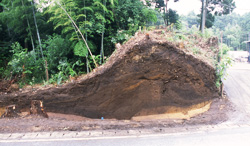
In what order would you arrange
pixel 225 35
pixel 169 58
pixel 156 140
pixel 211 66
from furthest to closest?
pixel 225 35, pixel 211 66, pixel 169 58, pixel 156 140

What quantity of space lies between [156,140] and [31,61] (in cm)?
750

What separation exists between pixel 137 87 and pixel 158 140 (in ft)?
8.76

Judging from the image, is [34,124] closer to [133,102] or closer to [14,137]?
[14,137]

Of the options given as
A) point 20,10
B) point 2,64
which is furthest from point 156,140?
point 2,64

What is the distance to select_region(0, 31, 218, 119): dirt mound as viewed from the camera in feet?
23.0

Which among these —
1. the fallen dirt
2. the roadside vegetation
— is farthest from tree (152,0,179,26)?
the fallen dirt

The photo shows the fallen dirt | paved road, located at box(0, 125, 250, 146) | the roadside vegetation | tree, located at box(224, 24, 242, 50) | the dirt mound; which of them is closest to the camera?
paved road, located at box(0, 125, 250, 146)

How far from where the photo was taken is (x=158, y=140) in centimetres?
493

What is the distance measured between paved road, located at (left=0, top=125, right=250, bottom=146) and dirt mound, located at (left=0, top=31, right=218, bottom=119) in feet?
7.19

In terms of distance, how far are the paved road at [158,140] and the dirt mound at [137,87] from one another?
2191 millimetres

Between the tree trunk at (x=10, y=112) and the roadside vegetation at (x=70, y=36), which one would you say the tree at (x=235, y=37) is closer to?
the roadside vegetation at (x=70, y=36)

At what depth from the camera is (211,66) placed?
25.3 ft

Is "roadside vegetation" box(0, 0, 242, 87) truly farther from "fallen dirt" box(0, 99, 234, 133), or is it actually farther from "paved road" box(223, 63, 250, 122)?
"fallen dirt" box(0, 99, 234, 133)

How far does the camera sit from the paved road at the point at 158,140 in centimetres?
472
